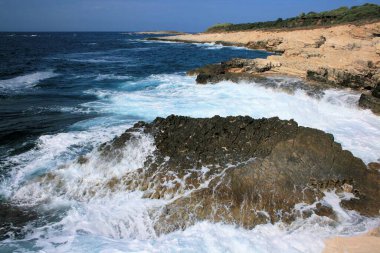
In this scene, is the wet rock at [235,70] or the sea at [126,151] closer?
the sea at [126,151]

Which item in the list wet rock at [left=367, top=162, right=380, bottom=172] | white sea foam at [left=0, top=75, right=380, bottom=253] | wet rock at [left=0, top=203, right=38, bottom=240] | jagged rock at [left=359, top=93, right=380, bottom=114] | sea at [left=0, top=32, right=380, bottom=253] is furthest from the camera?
jagged rock at [left=359, top=93, right=380, bottom=114]

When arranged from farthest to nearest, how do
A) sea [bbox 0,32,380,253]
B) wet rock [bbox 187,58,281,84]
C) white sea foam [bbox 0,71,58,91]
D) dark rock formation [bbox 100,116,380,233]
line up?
1. white sea foam [bbox 0,71,58,91]
2. wet rock [bbox 187,58,281,84]
3. dark rock formation [bbox 100,116,380,233]
4. sea [bbox 0,32,380,253]

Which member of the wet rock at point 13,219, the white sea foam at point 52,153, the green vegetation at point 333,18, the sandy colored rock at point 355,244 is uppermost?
the green vegetation at point 333,18

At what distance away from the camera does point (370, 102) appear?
12.0 m

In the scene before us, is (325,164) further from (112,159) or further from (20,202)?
(20,202)

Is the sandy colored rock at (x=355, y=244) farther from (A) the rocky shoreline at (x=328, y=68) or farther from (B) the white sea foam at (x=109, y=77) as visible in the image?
(B) the white sea foam at (x=109, y=77)

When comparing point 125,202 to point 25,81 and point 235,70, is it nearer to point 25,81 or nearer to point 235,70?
point 235,70

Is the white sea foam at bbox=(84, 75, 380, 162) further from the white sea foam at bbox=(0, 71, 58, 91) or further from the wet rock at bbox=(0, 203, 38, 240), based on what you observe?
the wet rock at bbox=(0, 203, 38, 240)

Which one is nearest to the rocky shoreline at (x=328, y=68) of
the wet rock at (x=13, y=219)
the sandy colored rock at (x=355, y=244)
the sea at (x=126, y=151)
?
the sea at (x=126, y=151)

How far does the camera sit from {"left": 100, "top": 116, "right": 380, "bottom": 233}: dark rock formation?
6066mm

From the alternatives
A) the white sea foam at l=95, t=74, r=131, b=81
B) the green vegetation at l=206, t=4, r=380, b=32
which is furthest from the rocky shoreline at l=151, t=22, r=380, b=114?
the green vegetation at l=206, t=4, r=380, b=32

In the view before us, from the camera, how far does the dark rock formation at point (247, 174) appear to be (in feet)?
19.9

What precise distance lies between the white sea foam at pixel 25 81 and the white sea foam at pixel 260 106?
5238mm

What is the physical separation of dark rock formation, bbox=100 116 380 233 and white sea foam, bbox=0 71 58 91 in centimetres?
1331
